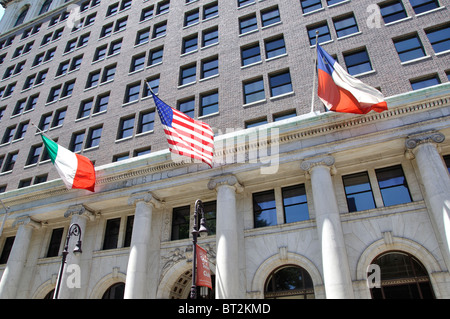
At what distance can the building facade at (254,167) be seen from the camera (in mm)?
16453

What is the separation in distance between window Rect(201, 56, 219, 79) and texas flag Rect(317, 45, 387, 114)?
35.1ft

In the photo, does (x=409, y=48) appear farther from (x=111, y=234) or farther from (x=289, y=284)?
(x=111, y=234)

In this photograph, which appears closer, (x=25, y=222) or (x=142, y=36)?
(x=25, y=222)

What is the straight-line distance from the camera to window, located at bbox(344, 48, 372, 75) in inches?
853

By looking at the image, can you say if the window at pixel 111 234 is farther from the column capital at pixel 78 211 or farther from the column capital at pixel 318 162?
the column capital at pixel 318 162

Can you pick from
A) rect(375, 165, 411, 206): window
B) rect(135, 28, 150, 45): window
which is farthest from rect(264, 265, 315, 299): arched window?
rect(135, 28, 150, 45): window

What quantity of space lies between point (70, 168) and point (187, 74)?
12.1 m

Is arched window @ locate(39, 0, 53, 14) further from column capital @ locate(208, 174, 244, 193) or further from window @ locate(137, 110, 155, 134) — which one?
column capital @ locate(208, 174, 244, 193)

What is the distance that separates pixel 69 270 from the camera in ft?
67.7

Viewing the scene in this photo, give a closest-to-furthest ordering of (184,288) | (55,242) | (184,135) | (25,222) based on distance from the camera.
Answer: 1. (184,135)
2. (184,288)
3. (25,222)
4. (55,242)

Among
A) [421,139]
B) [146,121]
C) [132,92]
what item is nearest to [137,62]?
[132,92]

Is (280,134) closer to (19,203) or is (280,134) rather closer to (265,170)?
(265,170)

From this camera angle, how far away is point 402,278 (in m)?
15.8
